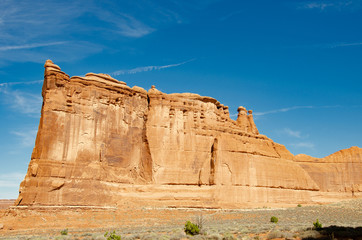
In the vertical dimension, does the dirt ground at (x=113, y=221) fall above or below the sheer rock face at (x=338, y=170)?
below

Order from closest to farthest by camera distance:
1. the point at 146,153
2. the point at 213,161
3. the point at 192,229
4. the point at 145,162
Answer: the point at 192,229, the point at 145,162, the point at 146,153, the point at 213,161

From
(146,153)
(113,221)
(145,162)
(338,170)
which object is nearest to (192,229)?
(113,221)

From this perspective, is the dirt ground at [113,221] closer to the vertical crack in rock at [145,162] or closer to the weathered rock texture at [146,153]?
the weathered rock texture at [146,153]

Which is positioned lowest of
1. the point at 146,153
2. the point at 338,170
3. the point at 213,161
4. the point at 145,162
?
the point at 145,162

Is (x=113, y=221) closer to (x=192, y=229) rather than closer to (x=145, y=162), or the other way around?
(x=145, y=162)

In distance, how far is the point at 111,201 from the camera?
38.0 meters

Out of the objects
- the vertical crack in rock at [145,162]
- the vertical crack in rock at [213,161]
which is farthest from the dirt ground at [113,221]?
the vertical crack in rock at [145,162]

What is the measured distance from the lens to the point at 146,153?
4416 centimetres

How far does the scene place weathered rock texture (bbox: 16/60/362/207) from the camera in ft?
119

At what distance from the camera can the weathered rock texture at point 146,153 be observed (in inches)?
1423

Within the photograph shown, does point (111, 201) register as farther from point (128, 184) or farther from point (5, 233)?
point (5, 233)

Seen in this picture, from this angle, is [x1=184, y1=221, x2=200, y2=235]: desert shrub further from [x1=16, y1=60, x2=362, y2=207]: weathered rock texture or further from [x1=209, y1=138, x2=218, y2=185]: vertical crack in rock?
[x1=209, y1=138, x2=218, y2=185]: vertical crack in rock

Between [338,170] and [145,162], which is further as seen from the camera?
[338,170]

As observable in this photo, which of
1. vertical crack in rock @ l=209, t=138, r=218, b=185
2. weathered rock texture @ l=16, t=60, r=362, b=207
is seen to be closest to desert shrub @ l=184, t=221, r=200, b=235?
weathered rock texture @ l=16, t=60, r=362, b=207
